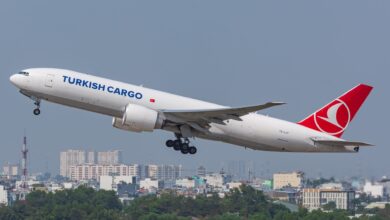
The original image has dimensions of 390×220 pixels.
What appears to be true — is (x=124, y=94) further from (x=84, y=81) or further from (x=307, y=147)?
(x=307, y=147)

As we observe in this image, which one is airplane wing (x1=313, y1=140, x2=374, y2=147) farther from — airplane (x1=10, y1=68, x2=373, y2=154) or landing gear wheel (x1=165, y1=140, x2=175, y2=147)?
landing gear wheel (x1=165, y1=140, x2=175, y2=147)

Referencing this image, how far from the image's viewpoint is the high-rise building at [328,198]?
603 feet

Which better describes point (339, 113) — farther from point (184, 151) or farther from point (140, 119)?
point (140, 119)

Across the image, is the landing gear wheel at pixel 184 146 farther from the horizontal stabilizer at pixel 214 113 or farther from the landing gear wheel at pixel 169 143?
the horizontal stabilizer at pixel 214 113

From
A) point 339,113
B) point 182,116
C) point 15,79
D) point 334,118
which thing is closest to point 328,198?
A: point 339,113

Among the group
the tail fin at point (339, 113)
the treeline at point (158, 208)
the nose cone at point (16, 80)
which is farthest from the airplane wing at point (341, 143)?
the treeline at point (158, 208)

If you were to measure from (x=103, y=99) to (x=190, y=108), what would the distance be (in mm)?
5426

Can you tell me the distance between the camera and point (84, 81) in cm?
6197

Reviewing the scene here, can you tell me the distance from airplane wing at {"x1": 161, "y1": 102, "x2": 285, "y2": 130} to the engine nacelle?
763mm

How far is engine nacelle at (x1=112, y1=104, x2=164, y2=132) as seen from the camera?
61750 mm

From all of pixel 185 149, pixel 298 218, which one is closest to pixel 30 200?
pixel 298 218

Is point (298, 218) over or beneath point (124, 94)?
beneath

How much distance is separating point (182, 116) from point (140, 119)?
2715mm

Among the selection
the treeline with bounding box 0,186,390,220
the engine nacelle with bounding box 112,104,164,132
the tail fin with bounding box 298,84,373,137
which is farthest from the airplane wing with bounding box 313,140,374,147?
the treeline with bounding box 0,186,390,220
